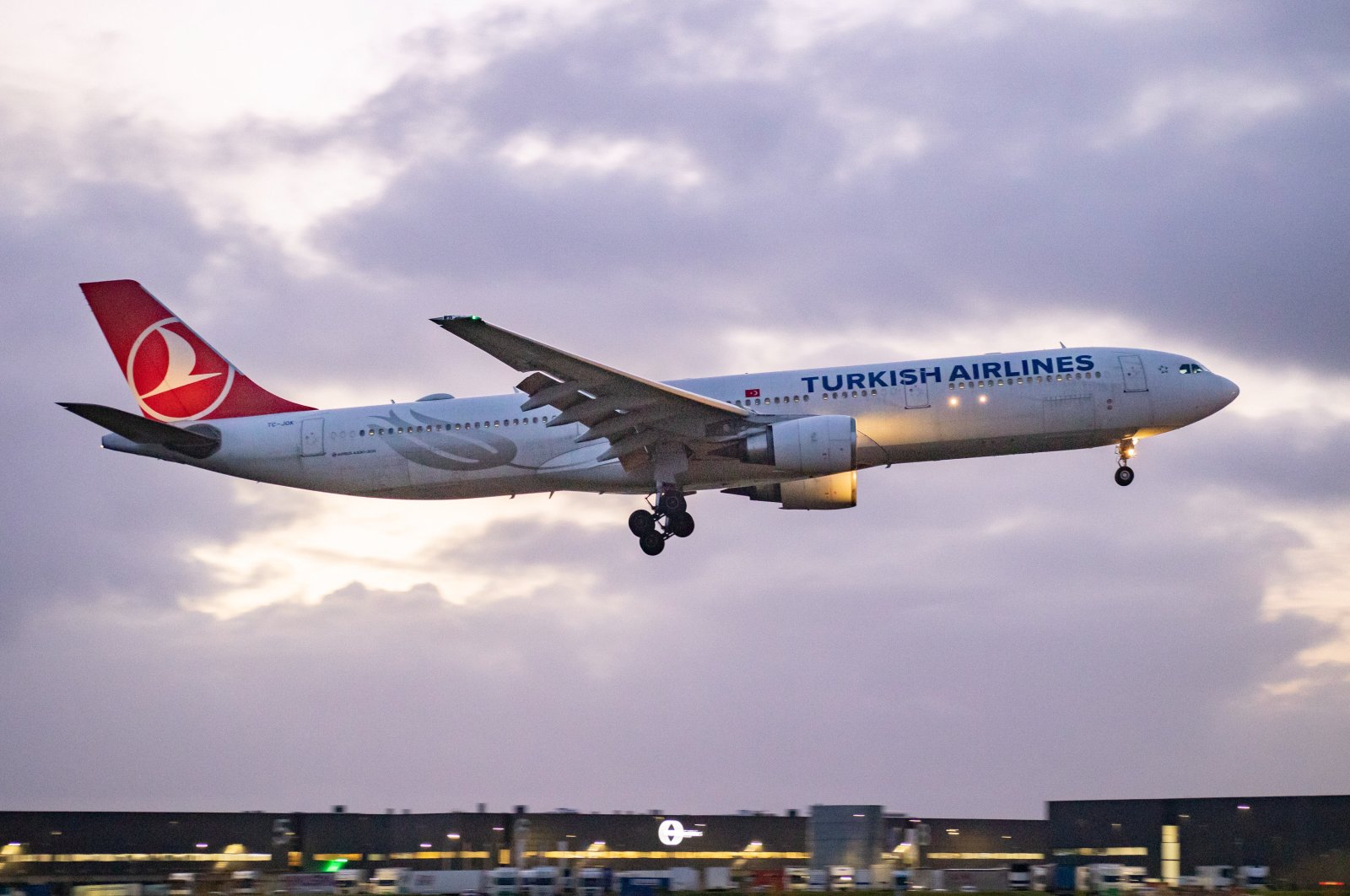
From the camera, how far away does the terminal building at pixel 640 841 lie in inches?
1897

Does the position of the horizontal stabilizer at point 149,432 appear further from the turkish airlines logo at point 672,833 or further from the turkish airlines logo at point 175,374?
the turkish airlines logo at point 672,833

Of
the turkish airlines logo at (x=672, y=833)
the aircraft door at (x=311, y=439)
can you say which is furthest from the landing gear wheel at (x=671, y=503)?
the turkish airlines logo at (x=672, y=833)

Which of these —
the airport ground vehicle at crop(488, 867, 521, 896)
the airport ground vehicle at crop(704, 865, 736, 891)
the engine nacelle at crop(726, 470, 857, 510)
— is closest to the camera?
the airport ground vehicle at crop(488, 867, 521, 896)

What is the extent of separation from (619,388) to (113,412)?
13605 mm

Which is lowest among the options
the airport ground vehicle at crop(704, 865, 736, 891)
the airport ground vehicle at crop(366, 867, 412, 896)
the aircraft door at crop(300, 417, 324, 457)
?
the airport ground vehicle at crop(704, 865, 736, 891)

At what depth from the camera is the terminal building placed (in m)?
48.2

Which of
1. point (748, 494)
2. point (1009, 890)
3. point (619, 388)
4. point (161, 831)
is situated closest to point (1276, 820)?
point (1009, 890)

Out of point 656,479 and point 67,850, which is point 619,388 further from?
point 67,850

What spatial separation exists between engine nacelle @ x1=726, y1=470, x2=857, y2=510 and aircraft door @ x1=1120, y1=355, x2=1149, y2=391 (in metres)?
7.77

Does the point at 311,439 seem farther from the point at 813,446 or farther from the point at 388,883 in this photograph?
the point at 813,446

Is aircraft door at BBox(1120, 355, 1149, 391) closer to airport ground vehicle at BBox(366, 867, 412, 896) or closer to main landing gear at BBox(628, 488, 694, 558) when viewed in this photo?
main landing gear at BBox(628, 488, 694, 558)

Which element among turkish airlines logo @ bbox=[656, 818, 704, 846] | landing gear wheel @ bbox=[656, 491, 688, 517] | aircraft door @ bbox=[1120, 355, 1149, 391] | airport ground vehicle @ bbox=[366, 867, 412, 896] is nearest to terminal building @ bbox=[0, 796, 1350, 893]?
turkish airlines logo @ bbox=[656, 818, 704, 846]

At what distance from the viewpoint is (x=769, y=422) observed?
123ft

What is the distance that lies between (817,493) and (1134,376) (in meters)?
9.21
